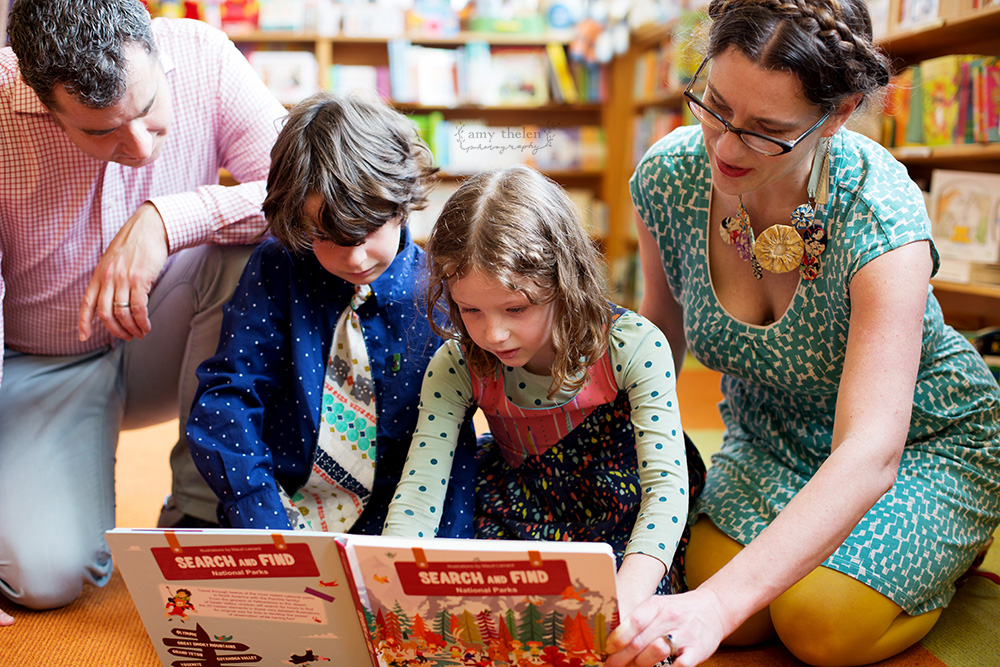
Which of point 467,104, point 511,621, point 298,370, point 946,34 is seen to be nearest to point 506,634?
point 511,621

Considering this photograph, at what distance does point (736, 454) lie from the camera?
1.35 meters

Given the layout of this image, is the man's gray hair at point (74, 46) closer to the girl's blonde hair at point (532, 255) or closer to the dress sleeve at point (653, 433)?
the girl's blonde hair at point (532, 255)

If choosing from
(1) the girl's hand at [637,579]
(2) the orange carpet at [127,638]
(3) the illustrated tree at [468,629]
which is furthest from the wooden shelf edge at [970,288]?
(3) the illustrated tree at [468,629]

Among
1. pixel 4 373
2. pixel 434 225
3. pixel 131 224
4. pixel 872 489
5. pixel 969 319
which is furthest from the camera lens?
pixel 969 319

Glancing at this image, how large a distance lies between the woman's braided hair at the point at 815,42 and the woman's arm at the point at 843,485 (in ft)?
0.75

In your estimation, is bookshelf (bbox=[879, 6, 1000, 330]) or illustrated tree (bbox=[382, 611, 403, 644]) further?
bookshelf (bbox=[879, 6, 1000, 330])

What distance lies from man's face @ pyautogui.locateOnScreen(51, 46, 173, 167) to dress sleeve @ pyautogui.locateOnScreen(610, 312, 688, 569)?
2.48 ft

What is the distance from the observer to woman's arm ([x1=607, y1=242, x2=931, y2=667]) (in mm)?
778

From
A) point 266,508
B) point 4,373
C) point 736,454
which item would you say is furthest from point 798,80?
point 4,373

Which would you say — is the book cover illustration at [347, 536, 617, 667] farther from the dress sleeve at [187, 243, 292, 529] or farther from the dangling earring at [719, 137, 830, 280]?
the dangling earring at [719, 137, 830, 280]

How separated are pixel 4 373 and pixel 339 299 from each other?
27.9 inches

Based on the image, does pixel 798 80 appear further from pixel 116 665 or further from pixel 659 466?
pixel 116 665

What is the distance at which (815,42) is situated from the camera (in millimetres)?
900

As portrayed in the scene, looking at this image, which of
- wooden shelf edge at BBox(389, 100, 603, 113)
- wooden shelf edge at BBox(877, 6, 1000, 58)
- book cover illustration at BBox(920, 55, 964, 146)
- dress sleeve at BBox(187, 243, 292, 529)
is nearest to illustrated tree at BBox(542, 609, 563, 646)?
dress sleeve at BBox(187, 243, 292, 529)
